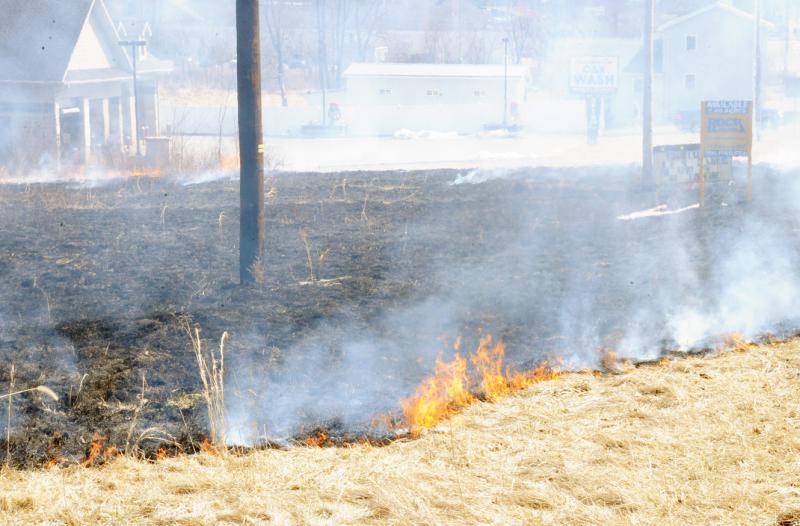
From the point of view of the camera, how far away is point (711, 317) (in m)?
8.59

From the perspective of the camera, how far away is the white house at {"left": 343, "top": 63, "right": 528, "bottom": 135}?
4497cm

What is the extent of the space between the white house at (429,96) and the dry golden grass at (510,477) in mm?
39118

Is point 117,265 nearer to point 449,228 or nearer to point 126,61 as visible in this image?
point 449,228

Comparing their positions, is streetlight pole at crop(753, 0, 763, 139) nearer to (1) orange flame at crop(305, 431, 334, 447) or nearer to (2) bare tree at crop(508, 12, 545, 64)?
(2) bare tree at crop(508, 12, 545, 64)

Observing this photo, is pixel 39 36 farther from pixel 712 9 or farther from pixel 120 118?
pixel 712 9

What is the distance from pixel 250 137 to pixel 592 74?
105 ft

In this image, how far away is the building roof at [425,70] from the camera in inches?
1811

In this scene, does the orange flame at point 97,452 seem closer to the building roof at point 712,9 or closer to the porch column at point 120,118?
the porch column at point 120,118

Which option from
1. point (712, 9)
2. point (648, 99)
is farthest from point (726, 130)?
point (712, 9)

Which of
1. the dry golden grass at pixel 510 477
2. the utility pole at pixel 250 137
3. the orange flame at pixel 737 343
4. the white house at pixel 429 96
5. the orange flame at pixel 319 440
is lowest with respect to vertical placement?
the orange flame at pixel 319 440

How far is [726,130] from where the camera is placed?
13.9m

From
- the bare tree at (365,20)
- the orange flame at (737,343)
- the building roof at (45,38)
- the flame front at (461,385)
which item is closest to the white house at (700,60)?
the bare tree at (365,20)

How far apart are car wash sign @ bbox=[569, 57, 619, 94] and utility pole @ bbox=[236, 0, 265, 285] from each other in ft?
102

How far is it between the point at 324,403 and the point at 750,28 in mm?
42795
